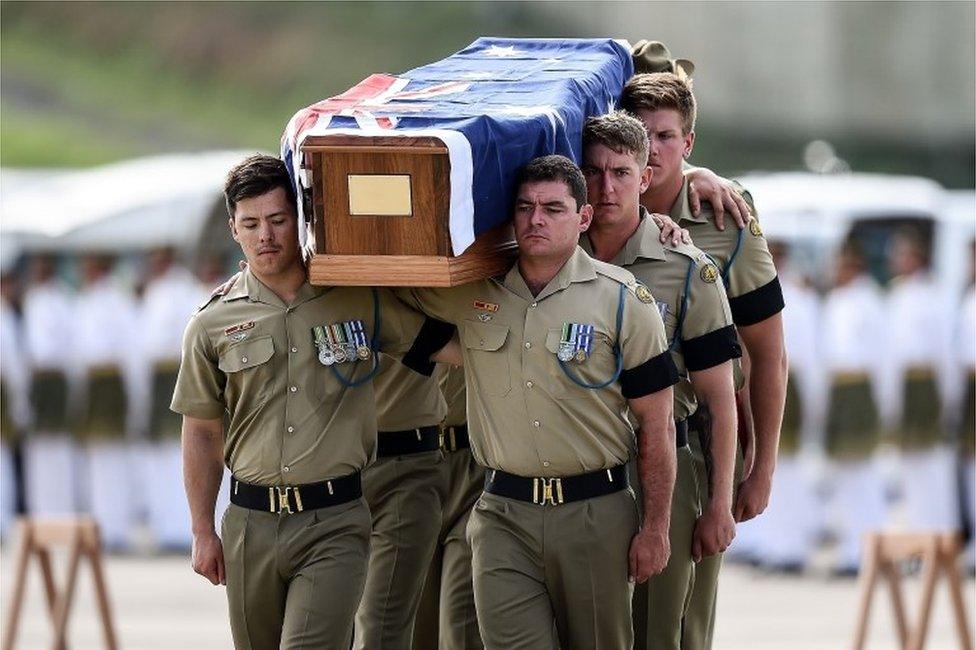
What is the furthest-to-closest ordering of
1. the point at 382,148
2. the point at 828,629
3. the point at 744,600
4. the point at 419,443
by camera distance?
the point at 744,600, the point at 828,629, the point at 419,443, the point at 382,148

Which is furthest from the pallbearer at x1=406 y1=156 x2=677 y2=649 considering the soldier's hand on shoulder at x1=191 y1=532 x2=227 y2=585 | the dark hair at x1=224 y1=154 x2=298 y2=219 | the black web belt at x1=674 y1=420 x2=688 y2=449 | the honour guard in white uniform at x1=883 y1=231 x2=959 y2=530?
the honour guard in white uniform at x1=883 y1=231 x2=959 y2=530

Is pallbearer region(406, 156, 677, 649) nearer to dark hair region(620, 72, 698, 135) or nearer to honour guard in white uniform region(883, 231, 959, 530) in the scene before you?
dark hair region(620, 72, 698, 135)

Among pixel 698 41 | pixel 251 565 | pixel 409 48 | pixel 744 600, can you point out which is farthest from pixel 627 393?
pixel 409 48

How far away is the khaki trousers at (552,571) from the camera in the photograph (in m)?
6.28

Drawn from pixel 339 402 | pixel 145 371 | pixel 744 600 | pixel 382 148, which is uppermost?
pixel 382 148

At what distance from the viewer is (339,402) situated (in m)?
6.59

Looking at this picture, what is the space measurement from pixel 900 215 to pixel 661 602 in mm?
8886

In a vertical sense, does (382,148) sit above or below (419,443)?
above

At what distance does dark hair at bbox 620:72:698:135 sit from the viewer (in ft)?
22.6

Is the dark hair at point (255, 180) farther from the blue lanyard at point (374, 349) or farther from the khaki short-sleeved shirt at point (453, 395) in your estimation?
the khaki short-sleeved shirt at point (453, 395)

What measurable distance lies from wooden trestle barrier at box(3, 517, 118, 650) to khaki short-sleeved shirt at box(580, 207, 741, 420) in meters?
3.31

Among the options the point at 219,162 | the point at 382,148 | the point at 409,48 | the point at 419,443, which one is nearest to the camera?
the point at 382,148

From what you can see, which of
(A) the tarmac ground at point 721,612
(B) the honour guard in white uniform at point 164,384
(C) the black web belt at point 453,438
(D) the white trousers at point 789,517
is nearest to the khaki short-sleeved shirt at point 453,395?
(C) the black web belt at point 453,438

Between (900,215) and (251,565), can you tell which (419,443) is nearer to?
(251,565)
